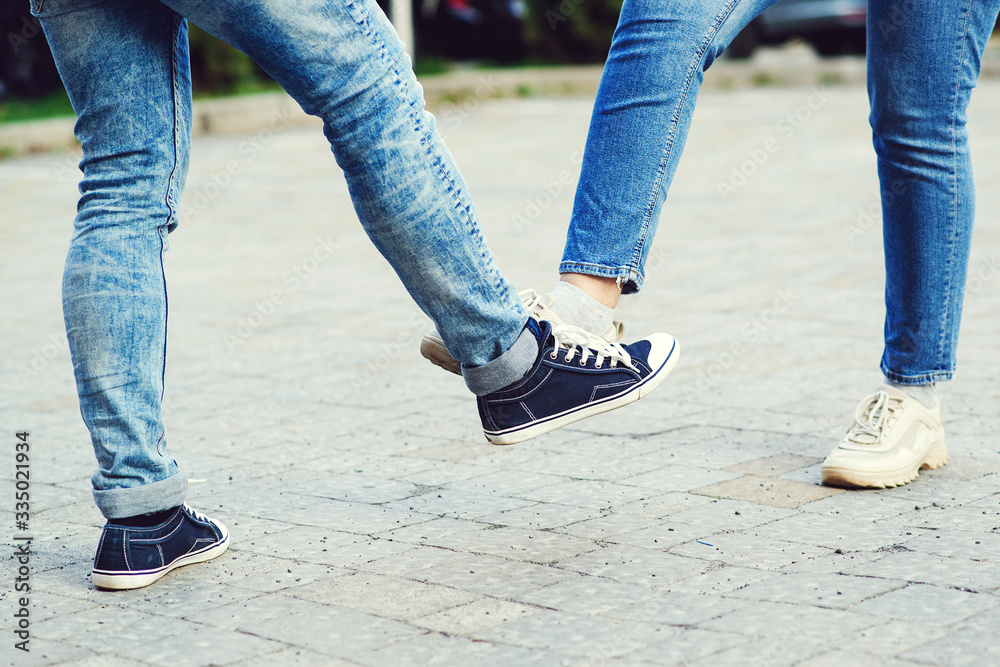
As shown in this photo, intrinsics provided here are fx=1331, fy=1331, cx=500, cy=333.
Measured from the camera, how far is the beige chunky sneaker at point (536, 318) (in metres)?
2.44

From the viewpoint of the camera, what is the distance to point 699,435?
10.6 ft

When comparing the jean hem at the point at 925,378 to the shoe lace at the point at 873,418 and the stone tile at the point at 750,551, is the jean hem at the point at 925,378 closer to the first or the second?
the shoe lace at the point at 873,418

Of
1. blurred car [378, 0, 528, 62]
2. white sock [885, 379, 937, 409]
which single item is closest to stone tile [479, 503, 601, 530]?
white sock [885, 379, 937, 409]

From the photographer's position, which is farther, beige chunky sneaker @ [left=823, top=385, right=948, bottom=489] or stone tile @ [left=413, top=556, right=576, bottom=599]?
beige chunky sneaker @ [left=823, top=385, right=948, bottom=489]

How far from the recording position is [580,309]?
2576 mm

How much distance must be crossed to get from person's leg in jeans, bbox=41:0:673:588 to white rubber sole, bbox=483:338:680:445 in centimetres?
11

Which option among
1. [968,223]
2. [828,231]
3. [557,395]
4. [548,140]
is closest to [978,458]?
[968,223]

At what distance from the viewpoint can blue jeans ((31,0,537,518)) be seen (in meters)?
2.18

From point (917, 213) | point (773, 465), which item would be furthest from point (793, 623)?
point (917, 213)

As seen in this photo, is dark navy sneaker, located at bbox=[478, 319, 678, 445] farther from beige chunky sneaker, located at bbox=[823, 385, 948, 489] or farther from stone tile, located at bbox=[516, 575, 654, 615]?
beige chunky sneaker, located at bbox=[823, 385, 948, 489]

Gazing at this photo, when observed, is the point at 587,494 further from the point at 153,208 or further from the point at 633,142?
the point at 153,208

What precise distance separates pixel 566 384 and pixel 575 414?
0.06 m

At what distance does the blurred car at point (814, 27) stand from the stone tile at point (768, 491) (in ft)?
40.3

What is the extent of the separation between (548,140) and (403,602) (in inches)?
338
